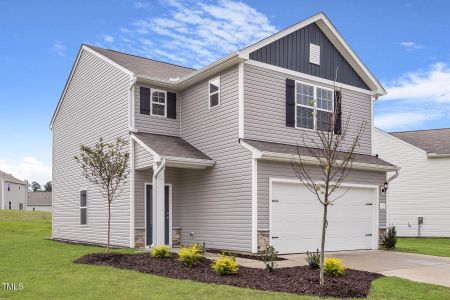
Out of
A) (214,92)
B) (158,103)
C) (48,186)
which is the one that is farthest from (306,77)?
(48,186)

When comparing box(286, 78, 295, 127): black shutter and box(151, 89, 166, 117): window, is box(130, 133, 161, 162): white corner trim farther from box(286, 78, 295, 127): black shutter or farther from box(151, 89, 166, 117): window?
box(286, 78, 295, 127): black shutter

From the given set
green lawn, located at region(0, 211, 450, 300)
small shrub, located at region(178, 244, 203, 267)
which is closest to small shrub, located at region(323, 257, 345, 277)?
green lawn, located at region(0, 211, 450, 300)

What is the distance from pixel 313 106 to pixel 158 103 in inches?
212

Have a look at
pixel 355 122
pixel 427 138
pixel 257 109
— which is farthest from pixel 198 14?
pixel 427 138

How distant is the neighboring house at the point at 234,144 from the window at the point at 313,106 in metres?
0.04

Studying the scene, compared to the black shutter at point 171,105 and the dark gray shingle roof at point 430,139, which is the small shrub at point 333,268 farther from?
the dark gray shingle roof at point 430,139

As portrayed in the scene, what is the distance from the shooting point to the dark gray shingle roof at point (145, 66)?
57.5 ft

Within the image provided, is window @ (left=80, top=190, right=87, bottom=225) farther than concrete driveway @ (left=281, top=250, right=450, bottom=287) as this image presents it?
Yes

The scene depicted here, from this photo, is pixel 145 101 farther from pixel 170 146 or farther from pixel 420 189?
pixel 420 189

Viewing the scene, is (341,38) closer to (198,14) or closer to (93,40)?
(198,14)

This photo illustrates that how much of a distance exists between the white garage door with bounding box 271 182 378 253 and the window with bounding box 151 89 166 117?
17.1 feet

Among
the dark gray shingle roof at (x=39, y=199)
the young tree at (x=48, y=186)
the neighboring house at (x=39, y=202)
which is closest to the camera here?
the neighboring house at (x=39, y=202)

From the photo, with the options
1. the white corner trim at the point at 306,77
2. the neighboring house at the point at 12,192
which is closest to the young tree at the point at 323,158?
the white corner trim at the point at 306,77

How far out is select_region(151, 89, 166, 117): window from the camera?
663 inches
